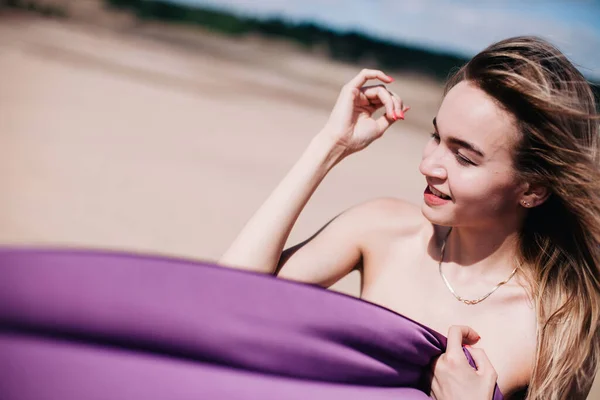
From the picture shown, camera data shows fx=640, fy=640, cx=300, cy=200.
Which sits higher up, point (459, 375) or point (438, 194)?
point (438, 194)

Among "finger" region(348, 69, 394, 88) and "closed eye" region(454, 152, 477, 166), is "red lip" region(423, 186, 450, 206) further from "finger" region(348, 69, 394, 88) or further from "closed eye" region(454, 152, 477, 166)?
"finger" region(348, 69, 394, 88)

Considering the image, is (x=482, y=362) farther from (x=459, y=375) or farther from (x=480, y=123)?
(x=480, y=123)

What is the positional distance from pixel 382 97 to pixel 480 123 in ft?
1.33

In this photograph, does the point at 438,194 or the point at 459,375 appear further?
the point at 438,194

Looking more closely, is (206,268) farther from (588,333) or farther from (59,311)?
(588,333)

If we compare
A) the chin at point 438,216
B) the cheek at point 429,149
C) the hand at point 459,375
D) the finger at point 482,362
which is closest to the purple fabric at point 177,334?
the hand at point 459,375

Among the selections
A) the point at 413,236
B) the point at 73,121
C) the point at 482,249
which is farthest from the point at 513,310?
the point at 73,121

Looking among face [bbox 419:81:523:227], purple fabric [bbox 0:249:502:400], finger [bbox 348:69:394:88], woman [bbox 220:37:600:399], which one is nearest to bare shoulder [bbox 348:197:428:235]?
woman [bbox 220:37:600:399]

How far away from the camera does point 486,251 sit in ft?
6.89

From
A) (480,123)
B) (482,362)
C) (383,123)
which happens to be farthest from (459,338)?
(383,123)

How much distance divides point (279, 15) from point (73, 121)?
8655mm

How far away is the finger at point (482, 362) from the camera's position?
5.72 ft

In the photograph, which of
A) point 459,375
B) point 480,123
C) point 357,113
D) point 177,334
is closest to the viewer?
point 177,334

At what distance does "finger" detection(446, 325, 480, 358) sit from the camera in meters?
1.75
